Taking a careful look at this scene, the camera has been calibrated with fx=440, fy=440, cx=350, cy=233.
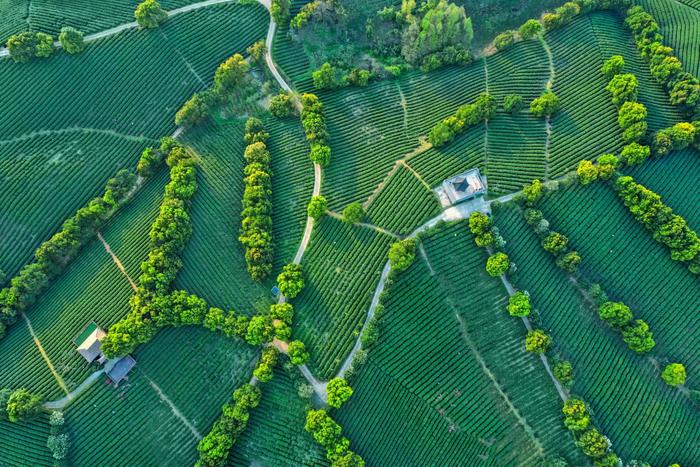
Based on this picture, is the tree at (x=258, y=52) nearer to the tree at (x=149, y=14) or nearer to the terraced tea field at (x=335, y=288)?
the tree at (x=149, y=14)

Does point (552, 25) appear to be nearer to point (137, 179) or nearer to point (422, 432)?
point (422, 432)

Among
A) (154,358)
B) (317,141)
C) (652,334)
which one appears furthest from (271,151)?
(652,334)

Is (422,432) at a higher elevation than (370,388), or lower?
lower

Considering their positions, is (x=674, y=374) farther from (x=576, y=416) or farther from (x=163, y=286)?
(x=163, y=286)

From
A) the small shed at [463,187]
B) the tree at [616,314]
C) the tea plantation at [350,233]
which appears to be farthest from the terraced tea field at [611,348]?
the small shed at [463,187]

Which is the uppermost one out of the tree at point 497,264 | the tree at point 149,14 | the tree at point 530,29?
the tree at point 149,14

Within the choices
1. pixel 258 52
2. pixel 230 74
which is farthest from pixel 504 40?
pixel 230 74

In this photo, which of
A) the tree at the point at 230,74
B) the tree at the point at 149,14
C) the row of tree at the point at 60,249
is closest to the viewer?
the row of tree at the point at 60,249

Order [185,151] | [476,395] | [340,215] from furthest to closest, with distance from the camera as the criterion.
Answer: [185,151] → [340,215] → [476,395]
